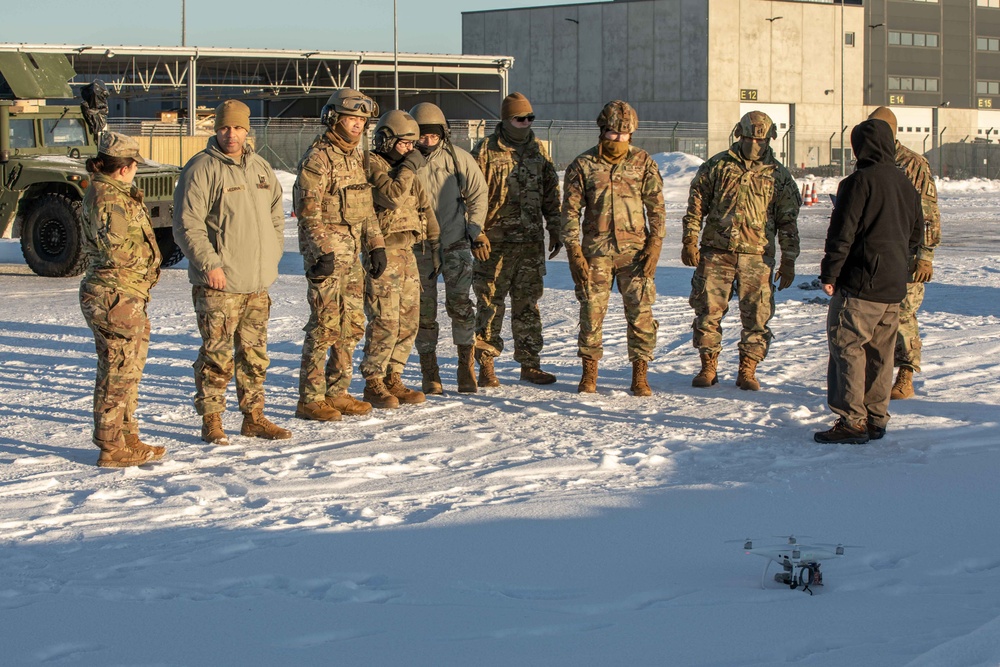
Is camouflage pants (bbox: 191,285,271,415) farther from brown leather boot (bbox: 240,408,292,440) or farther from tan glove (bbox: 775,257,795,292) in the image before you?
tan glove (bbox: 775,257,795,292)

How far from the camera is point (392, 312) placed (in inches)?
291

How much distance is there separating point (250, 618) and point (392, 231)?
3.71m

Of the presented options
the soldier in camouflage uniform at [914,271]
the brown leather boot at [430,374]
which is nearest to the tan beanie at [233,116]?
the brown leather boot at [430,374]

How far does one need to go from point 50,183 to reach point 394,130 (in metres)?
9.60

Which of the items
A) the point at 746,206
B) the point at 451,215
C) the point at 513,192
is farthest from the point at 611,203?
the point at 451,215

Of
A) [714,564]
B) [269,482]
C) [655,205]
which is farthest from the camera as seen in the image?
[655,205]

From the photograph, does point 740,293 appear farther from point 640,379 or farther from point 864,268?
point 864,268

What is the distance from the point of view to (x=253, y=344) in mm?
6613

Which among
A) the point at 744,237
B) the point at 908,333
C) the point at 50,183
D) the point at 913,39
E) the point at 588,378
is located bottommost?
the point at 588,378

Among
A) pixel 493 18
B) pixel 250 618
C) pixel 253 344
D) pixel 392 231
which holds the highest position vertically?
pixel 493 18

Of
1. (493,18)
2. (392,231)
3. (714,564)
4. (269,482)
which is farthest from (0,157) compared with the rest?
(493,18)

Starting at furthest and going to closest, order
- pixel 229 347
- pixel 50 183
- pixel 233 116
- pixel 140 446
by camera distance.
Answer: pixel 50 183, pixel 229 347, pixel 233 116, pixel 140 446

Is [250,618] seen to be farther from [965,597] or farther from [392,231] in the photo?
[392,231]

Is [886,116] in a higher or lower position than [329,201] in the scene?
higher
